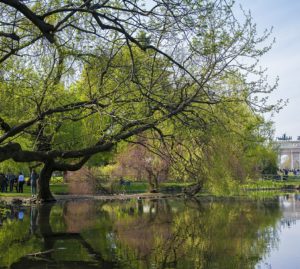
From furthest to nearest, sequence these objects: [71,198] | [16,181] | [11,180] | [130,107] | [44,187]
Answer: [16,181]
[11,180]
[71,198]
[44,187]
[130,107]

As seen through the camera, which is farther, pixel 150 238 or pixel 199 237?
pixel 199 237

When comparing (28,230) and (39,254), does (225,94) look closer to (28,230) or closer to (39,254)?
(39,254)

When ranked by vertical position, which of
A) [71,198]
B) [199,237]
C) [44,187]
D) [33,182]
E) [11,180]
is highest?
[11,180]

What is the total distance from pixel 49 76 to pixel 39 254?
4939 millimetres

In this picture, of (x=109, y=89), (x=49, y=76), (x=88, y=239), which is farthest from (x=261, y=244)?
(x=49, y=76)

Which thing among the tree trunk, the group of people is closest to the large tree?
the tree trunk

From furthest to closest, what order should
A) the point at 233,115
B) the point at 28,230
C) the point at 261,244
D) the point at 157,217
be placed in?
the point at 157,217
the point at 28,230
the point at 261,244
the point at 233,115

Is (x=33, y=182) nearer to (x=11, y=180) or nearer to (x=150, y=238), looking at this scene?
(x=11, y=180)

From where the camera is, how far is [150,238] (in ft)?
54.6

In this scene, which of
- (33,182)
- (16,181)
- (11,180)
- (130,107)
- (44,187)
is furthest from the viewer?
(16,181)

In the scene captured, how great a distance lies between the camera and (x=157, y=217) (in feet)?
75.6

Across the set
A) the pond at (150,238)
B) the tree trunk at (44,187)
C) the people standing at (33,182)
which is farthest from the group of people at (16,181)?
the pond at (150,238)

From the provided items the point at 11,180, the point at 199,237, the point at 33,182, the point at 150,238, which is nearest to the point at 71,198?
the point at 33,182

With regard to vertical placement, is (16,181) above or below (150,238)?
above
